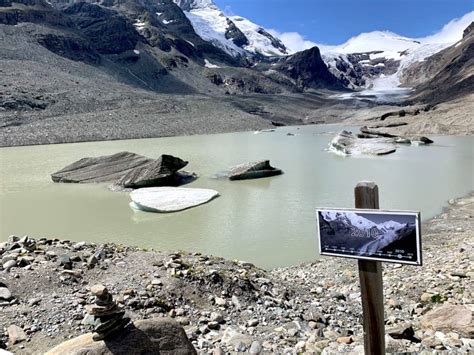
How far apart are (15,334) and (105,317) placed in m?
1.94

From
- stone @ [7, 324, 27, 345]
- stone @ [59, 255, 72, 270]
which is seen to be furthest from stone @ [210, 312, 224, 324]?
stone @ [59, 255, 72, 270]

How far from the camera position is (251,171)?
24984mm

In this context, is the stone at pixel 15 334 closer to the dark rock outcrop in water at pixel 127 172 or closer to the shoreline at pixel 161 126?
the dark rock outcrop in water at pixel 127 172

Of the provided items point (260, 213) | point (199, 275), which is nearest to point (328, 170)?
point (260, 213)

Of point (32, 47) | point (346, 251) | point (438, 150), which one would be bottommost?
point (438, 150)

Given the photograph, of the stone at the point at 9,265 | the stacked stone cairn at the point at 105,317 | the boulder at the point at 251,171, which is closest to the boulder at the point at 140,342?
the stacked stone cairn at the point at 105,317

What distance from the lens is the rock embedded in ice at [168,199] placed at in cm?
1711

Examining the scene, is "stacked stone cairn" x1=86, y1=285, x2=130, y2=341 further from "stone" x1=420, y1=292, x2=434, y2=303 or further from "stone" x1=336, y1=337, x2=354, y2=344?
"stone" x1=420, y1=292, x2=434, y2=303

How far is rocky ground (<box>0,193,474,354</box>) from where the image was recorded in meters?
5.36

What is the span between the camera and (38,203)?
63.9ft

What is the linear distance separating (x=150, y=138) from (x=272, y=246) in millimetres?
51149

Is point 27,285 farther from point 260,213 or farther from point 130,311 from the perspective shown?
point 260,213

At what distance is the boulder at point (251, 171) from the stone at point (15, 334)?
63.2 ft

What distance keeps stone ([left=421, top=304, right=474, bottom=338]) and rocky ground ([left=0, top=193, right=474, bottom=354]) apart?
0.05 feet
